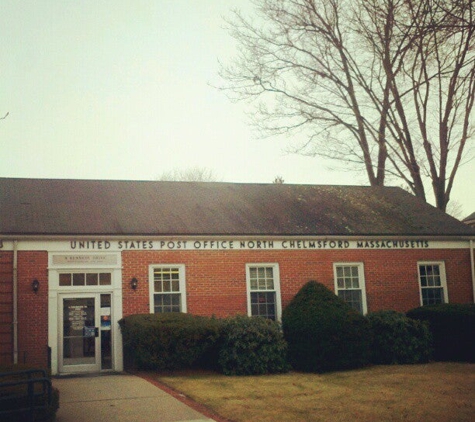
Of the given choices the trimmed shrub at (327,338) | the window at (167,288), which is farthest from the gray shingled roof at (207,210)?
the trimmed shrub at (327,338)

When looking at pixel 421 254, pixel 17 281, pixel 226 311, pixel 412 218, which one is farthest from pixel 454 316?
pixel 17 281

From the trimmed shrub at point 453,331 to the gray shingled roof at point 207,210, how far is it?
357 centimetres

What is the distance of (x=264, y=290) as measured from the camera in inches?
770

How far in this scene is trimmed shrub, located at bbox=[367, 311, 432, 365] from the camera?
17375 mm

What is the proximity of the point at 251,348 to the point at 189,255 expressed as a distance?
425cm

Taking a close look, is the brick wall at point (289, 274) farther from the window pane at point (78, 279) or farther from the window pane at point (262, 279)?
the window pane at point (78, 279)

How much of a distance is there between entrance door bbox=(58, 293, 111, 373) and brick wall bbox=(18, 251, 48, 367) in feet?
1.71

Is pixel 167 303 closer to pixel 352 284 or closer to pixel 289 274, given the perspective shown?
pixel 289 274

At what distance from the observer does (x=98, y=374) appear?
1672cm

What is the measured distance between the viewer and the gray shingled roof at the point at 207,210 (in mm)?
18375

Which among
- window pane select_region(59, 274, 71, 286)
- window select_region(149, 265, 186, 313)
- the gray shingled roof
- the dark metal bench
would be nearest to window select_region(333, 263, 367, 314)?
the gray shingled roof

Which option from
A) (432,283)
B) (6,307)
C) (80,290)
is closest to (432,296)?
(432,283)

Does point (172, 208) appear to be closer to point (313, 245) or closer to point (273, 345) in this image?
point (313, 245)

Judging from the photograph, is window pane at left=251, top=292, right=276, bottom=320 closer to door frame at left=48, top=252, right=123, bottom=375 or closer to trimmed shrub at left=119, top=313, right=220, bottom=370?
trimmed shrub at left=119, top=313, right=220, bottom=370
